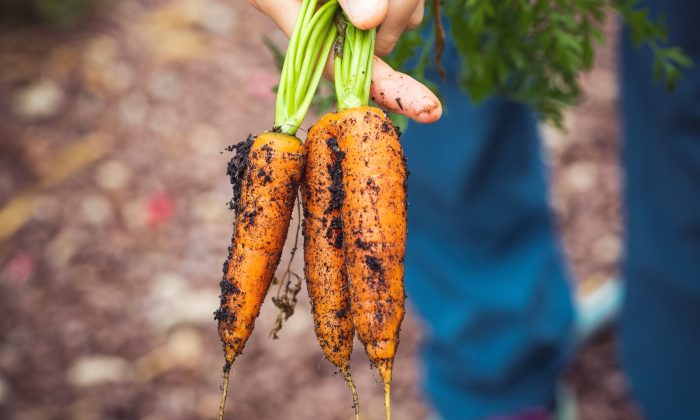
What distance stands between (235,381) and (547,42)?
2073mm

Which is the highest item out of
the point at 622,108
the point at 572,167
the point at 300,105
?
the point at 572,167

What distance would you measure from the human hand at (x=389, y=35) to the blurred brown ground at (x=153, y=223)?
6.19 feet

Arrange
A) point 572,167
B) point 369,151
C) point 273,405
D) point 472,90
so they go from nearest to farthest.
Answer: point 369,151 < point 472,90 < point 273,405 < point 572,167

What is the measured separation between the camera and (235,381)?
9.55 ft

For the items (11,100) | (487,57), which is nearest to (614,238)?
(487,57)

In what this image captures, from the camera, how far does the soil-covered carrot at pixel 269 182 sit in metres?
1.40

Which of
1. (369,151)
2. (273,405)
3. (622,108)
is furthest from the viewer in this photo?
(273,405)

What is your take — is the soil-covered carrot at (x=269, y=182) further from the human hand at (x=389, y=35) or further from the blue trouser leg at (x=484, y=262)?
the blue trouser leg at (x=484, y=262)

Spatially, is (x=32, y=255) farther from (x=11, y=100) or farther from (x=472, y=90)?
(x=472, y=90)

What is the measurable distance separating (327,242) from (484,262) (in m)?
1.33

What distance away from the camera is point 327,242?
1.46 meters

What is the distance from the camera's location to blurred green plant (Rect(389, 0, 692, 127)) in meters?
1.49

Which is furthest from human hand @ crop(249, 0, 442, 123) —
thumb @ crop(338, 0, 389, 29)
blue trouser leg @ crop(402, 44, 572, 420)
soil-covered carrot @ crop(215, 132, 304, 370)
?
blue trouser leg @ crop(402, 44, 572, 420)

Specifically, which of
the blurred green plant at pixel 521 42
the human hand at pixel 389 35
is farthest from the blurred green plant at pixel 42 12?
the human hand at pixel 389 35
